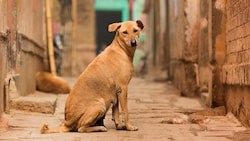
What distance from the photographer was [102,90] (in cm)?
471

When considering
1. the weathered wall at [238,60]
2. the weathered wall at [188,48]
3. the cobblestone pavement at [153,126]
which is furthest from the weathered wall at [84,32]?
the weathered wall at [238,60]

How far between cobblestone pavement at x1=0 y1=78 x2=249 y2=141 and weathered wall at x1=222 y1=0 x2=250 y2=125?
0.70ft

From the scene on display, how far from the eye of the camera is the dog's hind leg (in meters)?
4.58

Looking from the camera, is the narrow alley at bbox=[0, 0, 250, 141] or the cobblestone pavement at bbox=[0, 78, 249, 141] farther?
the narrow alley at bbox=[0, 0, 250, 141]

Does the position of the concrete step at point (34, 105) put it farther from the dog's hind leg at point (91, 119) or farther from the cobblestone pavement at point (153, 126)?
the dog's hind leg at point (91, 119)

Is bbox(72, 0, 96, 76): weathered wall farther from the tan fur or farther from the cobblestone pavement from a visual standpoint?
the cobblestone pavement

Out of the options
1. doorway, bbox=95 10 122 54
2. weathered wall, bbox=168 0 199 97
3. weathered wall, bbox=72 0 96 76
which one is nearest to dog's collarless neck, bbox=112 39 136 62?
weathered wall, bbox=168 0 199 97

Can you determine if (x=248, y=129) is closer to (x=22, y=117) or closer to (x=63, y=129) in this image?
(x=63, y=129)

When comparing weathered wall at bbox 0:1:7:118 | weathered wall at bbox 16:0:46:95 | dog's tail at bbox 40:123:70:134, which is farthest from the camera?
→ weathered wall at bbox 16:0:46:95

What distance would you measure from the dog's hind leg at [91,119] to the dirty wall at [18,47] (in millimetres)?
1160

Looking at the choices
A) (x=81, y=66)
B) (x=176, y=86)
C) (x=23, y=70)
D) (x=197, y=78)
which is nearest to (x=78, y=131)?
(x=23, y=70)

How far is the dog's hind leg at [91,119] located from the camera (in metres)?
4.58

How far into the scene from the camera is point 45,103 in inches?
236

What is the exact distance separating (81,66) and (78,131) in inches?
452
